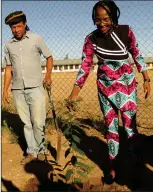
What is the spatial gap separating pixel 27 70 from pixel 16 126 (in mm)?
1951

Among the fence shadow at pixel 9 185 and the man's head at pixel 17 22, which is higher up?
the man's head at pixel 17 22

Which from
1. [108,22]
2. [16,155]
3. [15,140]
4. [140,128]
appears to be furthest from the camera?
[140,128]

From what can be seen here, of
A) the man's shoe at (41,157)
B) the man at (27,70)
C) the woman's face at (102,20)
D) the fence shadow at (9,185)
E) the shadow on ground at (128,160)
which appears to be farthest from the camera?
the man's shoe at (41,157)

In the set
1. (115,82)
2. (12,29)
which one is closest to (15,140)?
(12,29)

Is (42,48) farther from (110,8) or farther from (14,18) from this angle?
(110,8)

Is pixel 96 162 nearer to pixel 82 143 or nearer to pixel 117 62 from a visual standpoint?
pixel 82 143

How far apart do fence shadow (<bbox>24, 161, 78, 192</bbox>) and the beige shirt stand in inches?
37.6

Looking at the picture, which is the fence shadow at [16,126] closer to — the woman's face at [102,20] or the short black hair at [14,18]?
the short black hair at [14,18]

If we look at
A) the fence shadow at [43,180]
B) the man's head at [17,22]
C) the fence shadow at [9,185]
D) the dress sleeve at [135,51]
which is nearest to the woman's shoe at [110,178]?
the fence shadow at [43,180]

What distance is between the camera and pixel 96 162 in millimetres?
4234

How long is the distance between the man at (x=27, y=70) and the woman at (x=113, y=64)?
0.90 meters

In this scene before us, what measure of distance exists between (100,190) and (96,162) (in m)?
0.80

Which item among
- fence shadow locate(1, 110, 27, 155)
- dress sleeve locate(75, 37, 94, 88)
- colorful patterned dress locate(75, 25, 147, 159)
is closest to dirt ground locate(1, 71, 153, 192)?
fence shadow locate(1, 110, 27, 155)

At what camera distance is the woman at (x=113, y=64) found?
10.3ft
